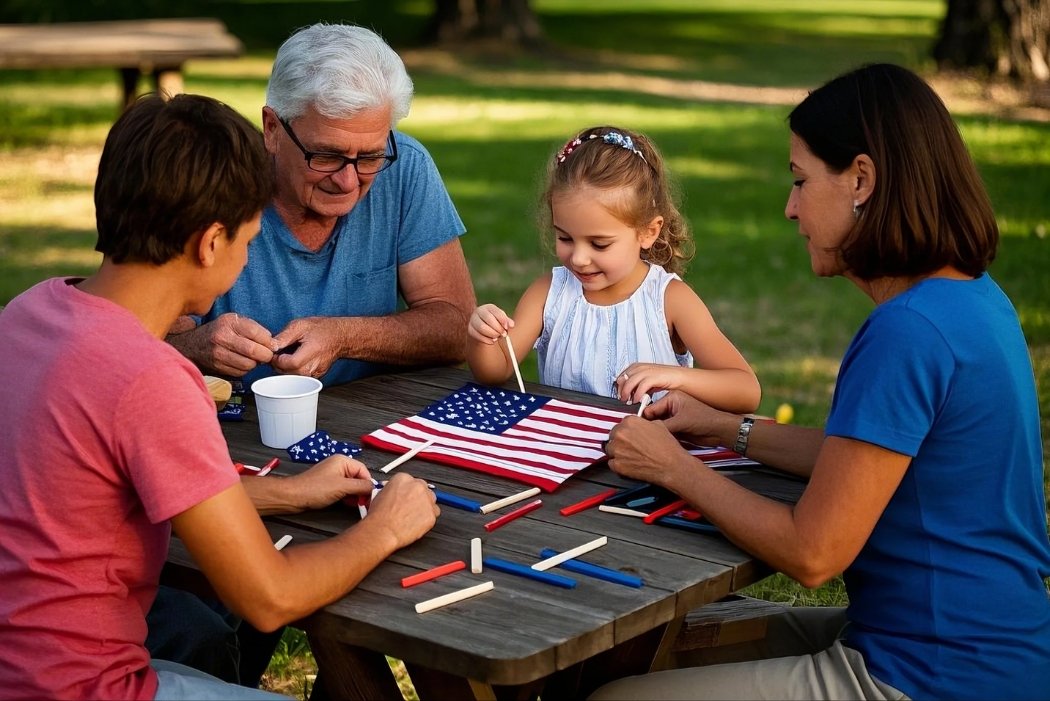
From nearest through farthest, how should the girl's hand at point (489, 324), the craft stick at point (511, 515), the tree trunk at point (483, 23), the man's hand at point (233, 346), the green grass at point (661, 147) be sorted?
1. the craft stick at point (511, 515)
2. the man's hand at point (233, 346)
3. the girl's hand at point (489, 324)
4. the green grass at point (661, 147)
5. the tree trunk at point (483, 23)

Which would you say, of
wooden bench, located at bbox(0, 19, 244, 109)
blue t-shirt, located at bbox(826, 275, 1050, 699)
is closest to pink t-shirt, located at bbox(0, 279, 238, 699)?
blue t-shirt, located at bbox(826, 275, 1050, 699)

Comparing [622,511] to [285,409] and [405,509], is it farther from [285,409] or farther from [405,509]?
[285,409]

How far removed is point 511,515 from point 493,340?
0.81 metres

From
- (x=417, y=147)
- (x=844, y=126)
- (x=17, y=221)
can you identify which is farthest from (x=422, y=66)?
(x=844, y=126)

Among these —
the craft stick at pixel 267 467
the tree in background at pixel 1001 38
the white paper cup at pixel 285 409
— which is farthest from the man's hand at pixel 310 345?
the tree in background at pixel 1001 38

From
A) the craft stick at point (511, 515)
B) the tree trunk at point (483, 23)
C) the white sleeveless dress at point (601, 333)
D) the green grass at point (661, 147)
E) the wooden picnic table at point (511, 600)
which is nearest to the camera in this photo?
the wooden picnic table at point (511, 600)

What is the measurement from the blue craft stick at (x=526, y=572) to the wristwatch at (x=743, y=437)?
2.37 ft

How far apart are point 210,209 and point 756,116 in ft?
37.8

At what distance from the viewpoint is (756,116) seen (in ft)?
42.9

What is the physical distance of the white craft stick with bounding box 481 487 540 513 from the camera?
2441 mm

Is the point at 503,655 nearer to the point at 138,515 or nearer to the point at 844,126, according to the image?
the point at 138,515

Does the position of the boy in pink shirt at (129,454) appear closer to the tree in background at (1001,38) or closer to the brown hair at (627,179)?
the brown hair at (627,179)

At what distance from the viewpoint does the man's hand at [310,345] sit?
3.08 meters

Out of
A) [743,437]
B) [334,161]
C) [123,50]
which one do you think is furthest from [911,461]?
[123,50]
